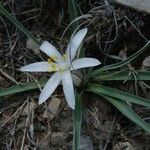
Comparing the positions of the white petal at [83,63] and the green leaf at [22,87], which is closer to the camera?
the white petal at [83,63]

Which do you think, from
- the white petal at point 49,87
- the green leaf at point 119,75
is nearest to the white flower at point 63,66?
the white petal at point 49,87

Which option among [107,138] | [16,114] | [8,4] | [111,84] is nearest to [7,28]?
[8,4]

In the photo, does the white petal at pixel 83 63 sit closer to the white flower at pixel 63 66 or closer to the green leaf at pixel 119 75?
the white flower at pixel 63 66

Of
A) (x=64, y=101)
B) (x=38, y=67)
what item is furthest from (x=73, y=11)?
(x=64, y=101)

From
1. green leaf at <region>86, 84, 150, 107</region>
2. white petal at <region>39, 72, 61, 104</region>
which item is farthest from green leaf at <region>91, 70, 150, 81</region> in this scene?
white petal at <region>39, 72, 61, 104</region>

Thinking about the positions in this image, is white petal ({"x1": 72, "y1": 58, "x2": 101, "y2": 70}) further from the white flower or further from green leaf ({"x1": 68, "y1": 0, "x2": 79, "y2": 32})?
green leaf ({"x1": 68, "y1": 0, "x2": 79, "y2": 32})

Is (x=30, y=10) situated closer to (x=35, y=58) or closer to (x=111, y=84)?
(x=35, y=58)
